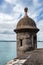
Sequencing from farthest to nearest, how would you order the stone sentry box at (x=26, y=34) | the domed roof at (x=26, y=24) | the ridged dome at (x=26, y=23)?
the ridged dome at (x=26, y=23) → the domed roof at (x=26, y=24) → the stone sentry box at (x=26, y=34)

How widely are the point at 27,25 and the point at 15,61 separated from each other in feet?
12.4

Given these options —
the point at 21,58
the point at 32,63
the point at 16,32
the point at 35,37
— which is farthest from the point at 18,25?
the point at 32,63

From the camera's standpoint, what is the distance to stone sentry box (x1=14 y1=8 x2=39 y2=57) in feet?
41.2

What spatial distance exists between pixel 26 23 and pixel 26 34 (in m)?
0.74

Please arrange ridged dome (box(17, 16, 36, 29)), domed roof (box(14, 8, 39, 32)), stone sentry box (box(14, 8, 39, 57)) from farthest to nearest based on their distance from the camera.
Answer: ridged dome (box(17, 16, 36, 29)) → domed roof (box(14, 8, 39, 32)) → stone sentry box (box(14, 8, 39, 57))

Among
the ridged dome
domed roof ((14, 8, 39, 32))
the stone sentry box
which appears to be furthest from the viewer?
the ridged dome

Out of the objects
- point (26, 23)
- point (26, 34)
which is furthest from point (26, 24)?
point (26, 34)

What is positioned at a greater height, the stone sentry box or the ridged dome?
the ridged dome

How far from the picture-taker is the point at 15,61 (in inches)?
375

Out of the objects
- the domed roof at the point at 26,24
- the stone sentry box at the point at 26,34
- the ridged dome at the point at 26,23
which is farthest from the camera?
the ridged dome at the point at 26,23

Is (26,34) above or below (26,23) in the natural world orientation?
below

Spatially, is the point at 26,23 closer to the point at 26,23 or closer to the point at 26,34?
the point at 26,23

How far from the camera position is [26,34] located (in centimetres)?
1255

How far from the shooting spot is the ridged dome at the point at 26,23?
12.8 meters
